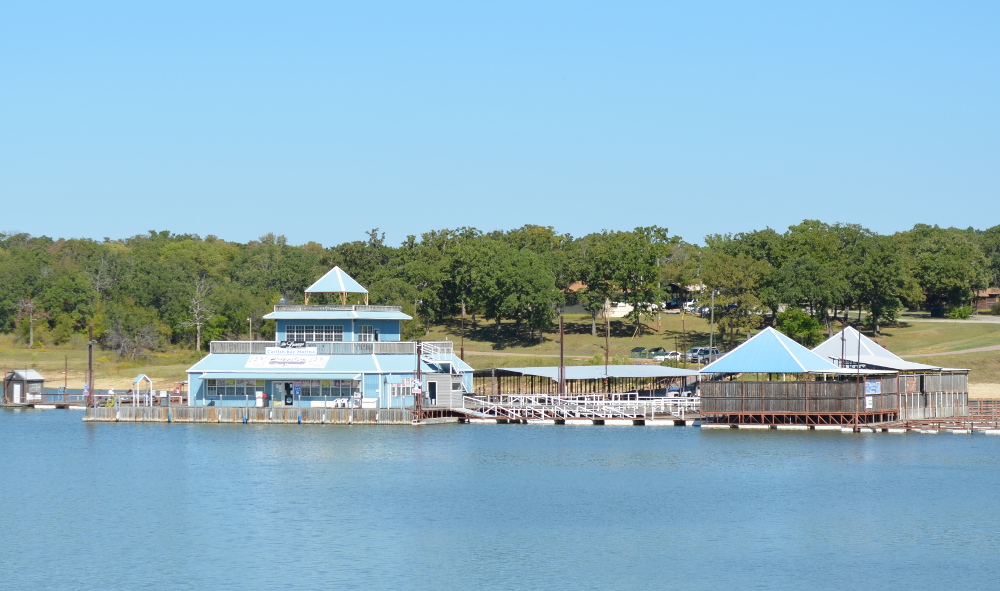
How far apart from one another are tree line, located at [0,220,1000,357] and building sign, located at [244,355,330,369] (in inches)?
1532

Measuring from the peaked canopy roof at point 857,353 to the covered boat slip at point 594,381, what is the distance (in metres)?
9.15

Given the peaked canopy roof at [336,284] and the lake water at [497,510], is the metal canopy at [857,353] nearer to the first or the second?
the lake water at [497,510]

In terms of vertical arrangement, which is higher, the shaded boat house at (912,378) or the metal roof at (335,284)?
the metal roof at (335,284)

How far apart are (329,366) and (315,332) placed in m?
4.01

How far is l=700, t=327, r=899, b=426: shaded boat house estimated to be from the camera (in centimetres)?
7131

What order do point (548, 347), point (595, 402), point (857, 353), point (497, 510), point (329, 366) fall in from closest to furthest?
point (497, 510), point (329, 366), point (595, 402), point (857, 353), point (548, 347)

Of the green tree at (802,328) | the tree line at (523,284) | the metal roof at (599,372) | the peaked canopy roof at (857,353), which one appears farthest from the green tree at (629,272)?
the peaked canopy roof at (857,353)

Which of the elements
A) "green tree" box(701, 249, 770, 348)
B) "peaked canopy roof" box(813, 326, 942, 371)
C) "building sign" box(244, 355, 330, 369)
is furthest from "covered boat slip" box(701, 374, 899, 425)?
"green tree" box(701, 249, 770, 348)

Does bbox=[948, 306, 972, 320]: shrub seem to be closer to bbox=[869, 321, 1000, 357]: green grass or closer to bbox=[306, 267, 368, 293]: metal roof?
bbox=[869, 321, 1000, 357]: green grass

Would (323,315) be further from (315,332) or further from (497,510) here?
(497,510)

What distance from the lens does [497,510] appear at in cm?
4856

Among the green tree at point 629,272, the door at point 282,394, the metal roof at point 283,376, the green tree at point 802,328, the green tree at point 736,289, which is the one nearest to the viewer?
the metal roof at point 283,376

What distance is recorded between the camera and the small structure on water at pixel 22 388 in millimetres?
93312

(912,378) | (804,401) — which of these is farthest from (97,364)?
(912,378)
